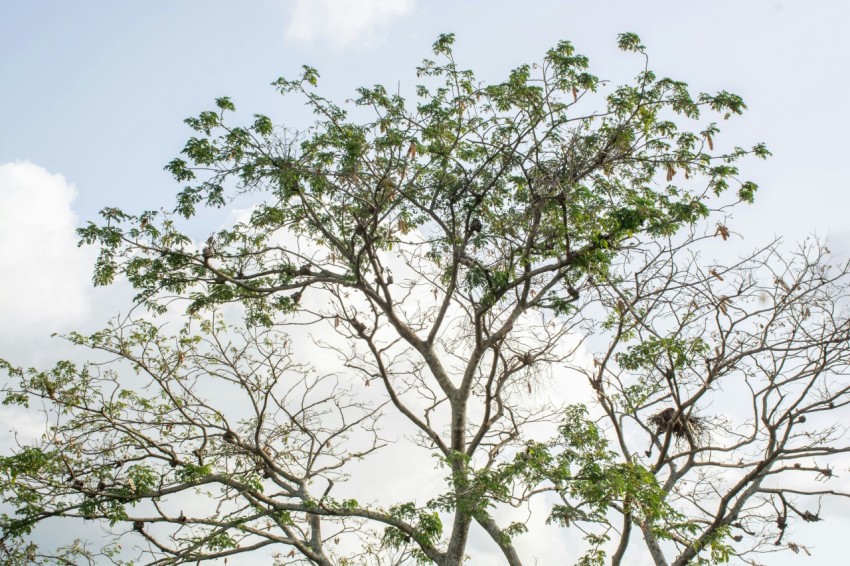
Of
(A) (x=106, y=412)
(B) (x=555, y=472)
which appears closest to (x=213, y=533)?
(A) (x=106, y=412)

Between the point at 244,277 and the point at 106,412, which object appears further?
the point at 244,277

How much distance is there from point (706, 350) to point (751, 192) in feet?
7.53

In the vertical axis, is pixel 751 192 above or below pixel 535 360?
above

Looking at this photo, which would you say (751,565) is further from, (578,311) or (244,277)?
(244,277)

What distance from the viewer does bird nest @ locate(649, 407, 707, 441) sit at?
11.0 metres

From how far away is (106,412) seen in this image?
10664mm

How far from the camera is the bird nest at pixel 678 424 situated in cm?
1099

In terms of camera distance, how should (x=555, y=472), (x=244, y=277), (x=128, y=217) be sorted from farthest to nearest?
(x=244, y=277)
(x=128, y=217)
(x=555, y=472)

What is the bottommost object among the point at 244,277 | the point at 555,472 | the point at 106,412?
the point at 555,472

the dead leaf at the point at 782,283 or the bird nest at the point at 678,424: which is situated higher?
the dead leaf at the point at 782,283

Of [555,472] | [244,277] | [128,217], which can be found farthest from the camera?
[244,277]

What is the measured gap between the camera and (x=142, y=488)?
9664 millimetres

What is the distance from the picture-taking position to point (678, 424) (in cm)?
1130

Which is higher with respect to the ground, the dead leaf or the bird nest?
the dead leaf
